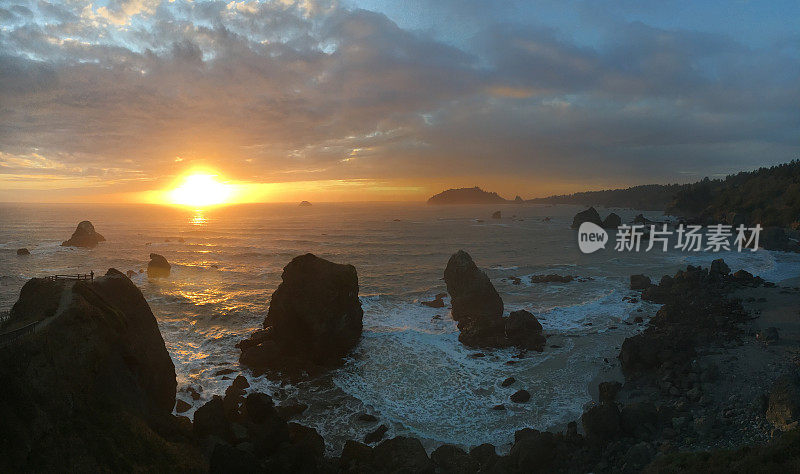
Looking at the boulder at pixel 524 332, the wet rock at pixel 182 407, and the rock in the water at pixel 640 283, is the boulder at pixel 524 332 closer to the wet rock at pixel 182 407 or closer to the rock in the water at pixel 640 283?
the wet rock at pixel 182 407

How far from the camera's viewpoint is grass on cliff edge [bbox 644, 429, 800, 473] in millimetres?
8961

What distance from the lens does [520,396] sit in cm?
1953

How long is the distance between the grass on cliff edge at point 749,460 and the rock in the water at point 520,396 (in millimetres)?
8465

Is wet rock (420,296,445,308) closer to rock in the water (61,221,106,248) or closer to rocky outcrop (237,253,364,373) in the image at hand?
rocky outcrop (237,253,364,373)

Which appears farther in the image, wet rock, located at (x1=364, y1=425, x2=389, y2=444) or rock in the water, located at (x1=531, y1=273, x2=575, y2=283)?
rock in the water, located at (x1=531, y1=273, x2=575, y2=283)

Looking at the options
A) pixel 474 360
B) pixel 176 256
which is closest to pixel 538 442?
pixel 474 360

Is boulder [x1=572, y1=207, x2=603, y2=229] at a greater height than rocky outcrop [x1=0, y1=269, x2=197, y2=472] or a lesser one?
greater

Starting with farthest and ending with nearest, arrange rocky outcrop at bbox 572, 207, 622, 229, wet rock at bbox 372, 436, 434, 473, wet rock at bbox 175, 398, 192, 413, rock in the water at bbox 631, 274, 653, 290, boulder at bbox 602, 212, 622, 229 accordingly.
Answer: boulder at bbox 602, 212, 622, 229 < rocky outcrop at bbox 572, 207, 622, 229 < rock in the water at bbox 631, 274, 653, 290 < wet rock at bbox 175, 398, 192, 413 < wet rock at bbox 372, 436, 434, 473

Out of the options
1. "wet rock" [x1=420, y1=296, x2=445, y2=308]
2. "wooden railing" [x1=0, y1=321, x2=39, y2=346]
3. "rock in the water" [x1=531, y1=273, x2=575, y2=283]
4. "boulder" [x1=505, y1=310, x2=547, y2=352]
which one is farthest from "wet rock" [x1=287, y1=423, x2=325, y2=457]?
"rock in the water" [x1=531, y1=273, x2=575, y2=283]

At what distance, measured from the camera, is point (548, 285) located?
4444 centimetres

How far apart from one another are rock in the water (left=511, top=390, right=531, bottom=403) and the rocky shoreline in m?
2.72

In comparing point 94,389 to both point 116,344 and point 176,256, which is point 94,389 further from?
point 176,256

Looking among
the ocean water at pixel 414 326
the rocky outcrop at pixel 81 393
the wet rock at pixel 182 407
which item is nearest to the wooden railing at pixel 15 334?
the rocky outcrop at pixel 81 393

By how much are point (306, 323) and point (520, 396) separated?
45.7 ft
